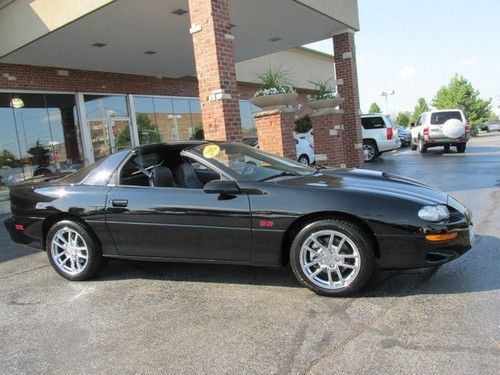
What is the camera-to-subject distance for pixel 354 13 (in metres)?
12.4

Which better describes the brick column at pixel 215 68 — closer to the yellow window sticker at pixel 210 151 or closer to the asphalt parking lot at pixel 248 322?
the yellow window sticker at pixel 210 151

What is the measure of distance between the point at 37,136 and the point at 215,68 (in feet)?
26.9

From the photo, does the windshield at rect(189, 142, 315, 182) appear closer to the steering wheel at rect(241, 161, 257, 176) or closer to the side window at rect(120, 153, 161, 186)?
the steering wheel at rect(241, 161, 257, 176)

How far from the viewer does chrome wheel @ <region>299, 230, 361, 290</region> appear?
3.85 meters

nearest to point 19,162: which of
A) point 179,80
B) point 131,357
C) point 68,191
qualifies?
point 179,80

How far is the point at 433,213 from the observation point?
3.77m

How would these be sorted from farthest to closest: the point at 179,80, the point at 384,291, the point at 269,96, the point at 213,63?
the point at 179,80 → the point at 269,96 → the point at 213,63 → the point at 384,291

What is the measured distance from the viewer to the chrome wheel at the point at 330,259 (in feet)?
12.6

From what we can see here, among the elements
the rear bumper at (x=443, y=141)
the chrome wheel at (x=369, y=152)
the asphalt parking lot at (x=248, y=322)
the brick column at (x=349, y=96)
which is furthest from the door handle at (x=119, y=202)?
the rear bumper at (x=443, y=141)

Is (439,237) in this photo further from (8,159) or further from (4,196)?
(8,159)

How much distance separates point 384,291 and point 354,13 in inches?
401

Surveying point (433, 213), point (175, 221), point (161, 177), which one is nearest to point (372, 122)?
point (161, 177)

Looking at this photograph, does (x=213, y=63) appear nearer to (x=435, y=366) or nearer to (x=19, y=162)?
(x=435, y=366)

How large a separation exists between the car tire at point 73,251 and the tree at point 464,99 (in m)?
52.0
